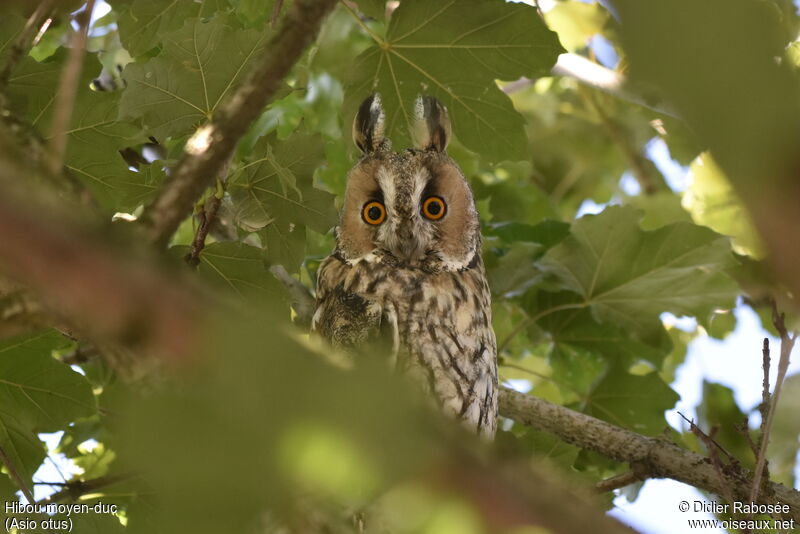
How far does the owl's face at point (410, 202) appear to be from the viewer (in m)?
2.71

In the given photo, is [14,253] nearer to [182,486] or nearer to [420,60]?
[182,486]

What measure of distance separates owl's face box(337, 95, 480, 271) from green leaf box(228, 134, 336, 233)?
17.3 inches

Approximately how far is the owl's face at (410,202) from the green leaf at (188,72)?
0.62 m

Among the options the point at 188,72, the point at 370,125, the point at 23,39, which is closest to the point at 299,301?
the point at 370,125

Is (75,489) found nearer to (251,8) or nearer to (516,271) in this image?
(251,8)

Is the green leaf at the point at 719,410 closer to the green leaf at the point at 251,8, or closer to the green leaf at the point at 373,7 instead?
the green leaf at the point at 373,7

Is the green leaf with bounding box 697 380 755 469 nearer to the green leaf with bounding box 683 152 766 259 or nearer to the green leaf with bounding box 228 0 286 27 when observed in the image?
the green leaf with bounding box 683 152 766 259

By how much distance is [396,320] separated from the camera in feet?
8.07

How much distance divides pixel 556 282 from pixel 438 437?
253 centimetres

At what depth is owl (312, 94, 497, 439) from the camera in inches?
94.7

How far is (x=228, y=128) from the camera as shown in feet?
3.43

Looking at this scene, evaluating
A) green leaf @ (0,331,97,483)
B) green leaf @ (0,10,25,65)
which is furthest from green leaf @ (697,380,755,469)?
green leaf @ (0,10,25,65)

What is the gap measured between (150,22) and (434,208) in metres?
1.14

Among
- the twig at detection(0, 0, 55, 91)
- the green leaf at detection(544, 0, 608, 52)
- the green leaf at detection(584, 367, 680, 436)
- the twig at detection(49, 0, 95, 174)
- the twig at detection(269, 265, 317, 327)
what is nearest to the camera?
the twig at detection(49, 0, 95, 174)
